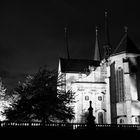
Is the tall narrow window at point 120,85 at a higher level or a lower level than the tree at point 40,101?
higher

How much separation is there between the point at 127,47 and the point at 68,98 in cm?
2799

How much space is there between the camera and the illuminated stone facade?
2140 inches

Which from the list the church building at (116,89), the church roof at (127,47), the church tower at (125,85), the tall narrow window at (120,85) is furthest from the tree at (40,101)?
the church roof at (127,47)

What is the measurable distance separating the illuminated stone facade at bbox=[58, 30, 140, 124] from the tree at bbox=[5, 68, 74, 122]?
39.6 ft

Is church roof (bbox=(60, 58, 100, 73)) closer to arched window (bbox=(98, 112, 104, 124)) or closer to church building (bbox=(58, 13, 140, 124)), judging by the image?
church building (bbox=(58, 13, 140, 124))

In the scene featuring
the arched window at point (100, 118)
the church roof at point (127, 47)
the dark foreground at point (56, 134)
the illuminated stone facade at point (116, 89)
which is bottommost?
the dark foreground at point (56, 134)

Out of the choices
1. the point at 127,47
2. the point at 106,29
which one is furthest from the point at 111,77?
the point at 106,29

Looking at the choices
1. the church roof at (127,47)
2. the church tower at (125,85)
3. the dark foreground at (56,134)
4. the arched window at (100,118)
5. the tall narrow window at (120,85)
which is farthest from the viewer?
the arched window at (100,118)

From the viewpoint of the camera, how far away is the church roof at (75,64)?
8381 cm

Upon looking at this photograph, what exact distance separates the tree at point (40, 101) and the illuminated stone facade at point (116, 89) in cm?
1208

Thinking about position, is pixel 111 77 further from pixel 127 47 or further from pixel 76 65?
pixel 76 65

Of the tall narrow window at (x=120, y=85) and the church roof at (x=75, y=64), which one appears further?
→ the church roof at (x=75, y=64)

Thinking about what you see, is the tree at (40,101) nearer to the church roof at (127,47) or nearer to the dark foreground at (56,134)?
the dark foreground at (56,134)

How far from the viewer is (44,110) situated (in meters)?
33.6
